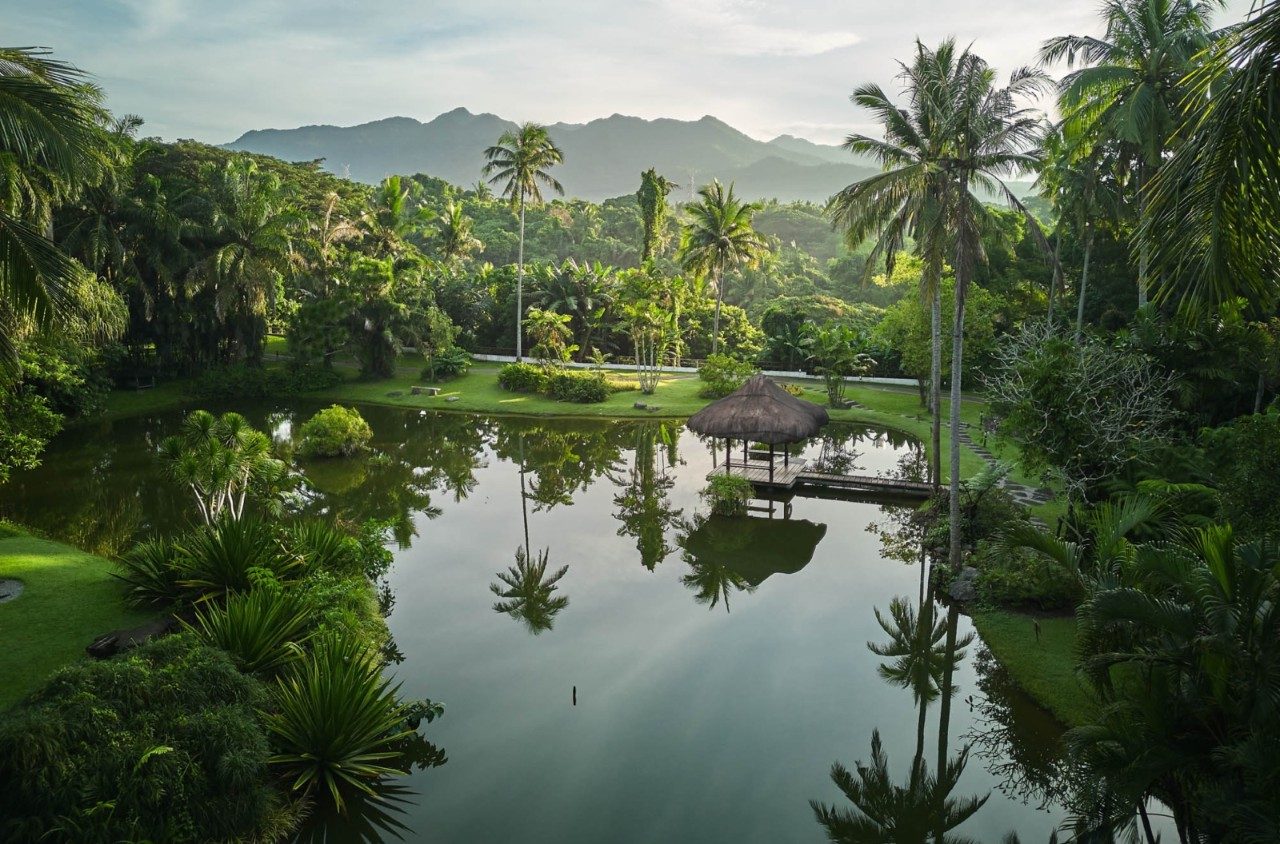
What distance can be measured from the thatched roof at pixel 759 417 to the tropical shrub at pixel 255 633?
11345mm

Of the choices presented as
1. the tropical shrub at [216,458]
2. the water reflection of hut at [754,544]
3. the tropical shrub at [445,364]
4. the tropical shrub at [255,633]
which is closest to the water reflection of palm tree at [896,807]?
the water reflection of hut at [754,544]

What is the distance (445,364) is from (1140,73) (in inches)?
1054

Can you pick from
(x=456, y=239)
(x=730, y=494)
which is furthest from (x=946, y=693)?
(x=456, y=239)

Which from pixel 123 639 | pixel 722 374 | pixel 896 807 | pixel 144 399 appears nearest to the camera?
pixel 896 807

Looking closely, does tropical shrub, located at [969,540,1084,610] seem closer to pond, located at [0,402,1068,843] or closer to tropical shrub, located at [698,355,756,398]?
pond, located at [0,402,1068,843]

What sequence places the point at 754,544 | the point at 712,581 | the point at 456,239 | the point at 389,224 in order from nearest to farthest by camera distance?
the point at 712,581 < the point at 754,544 < the point at 389,224 < the point at 456,239

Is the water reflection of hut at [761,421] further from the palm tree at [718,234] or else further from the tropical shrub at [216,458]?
the palm tree at [718,234]

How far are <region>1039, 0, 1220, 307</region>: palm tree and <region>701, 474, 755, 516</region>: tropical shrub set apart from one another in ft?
30.5

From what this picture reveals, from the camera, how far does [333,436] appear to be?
22.1 m

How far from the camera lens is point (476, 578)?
13719 mm

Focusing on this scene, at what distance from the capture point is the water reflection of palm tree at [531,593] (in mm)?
12164

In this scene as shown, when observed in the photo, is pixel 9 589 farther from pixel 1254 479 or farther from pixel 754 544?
pixel 1254 479

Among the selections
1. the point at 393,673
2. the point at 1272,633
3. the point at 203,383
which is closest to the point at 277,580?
the point at 393,673

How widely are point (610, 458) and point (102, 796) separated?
17.6 metres
